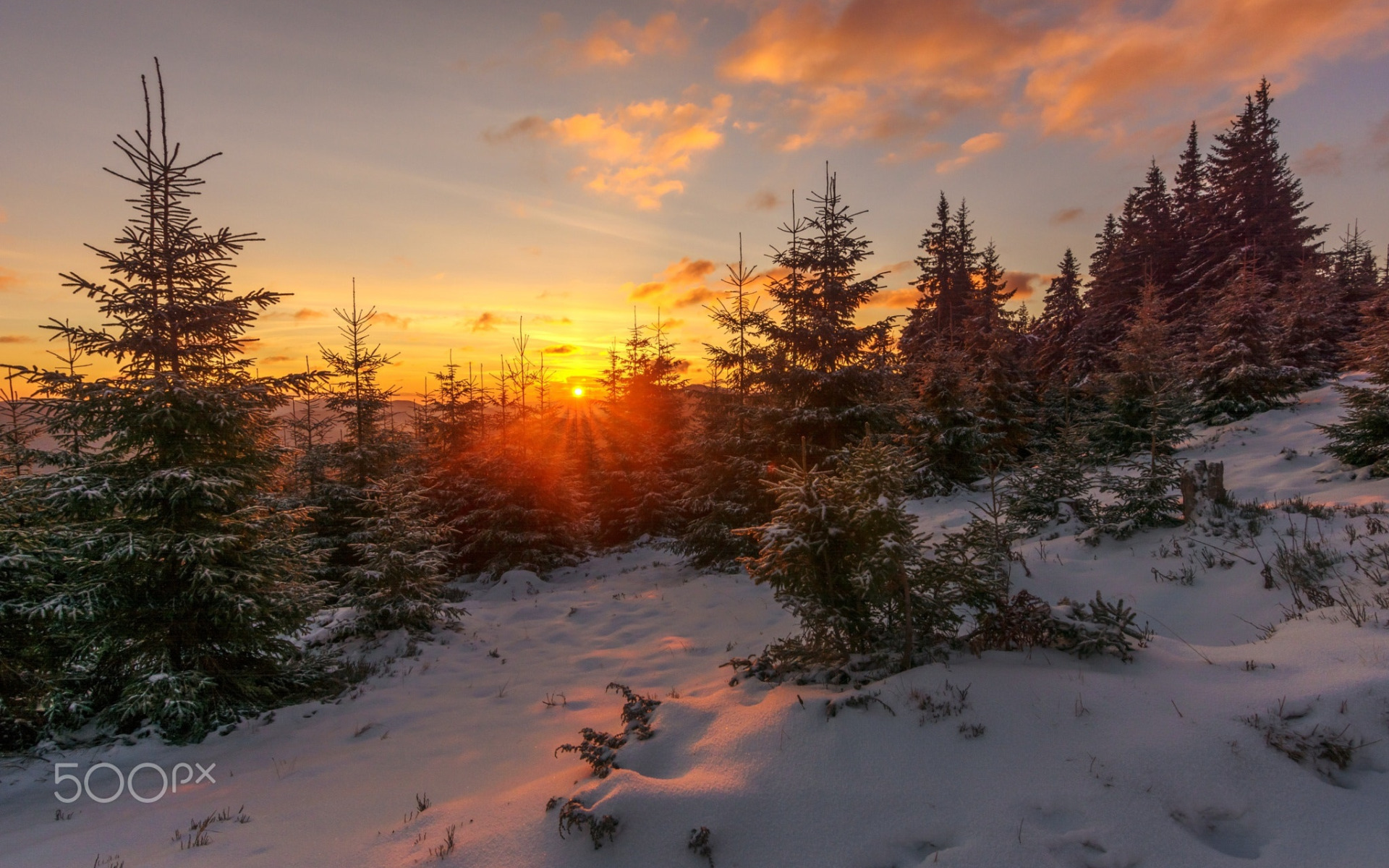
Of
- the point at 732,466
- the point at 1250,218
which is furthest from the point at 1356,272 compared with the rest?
the point at 732,466

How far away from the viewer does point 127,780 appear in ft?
18.7

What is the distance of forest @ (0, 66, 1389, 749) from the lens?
17.9 ft

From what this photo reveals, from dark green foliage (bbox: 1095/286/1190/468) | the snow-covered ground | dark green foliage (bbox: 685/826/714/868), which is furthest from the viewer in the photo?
dark green foliage (bbox: 1095/286/1190/468)

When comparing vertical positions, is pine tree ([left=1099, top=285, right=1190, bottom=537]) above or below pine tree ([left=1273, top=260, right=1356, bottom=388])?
below

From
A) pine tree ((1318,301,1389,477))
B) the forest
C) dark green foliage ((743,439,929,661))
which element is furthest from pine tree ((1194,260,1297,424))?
dark green foliage ((743,439,929,661))

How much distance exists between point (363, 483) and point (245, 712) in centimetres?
884

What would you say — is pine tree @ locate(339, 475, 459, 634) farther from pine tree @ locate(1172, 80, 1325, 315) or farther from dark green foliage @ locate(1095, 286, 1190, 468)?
pine tree @ locate(1172, 80, 1325, 315)

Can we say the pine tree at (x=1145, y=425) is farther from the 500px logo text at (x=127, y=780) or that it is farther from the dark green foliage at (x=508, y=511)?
the dark green foliage at (x=508, y=511)

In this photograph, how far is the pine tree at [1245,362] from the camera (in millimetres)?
18375

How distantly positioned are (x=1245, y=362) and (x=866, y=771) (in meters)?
23.0

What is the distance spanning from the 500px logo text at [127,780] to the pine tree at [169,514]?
2.00ft

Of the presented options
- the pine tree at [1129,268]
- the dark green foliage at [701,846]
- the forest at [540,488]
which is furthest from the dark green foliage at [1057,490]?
the pine tree at [1129,268]

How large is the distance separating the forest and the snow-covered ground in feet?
2.33

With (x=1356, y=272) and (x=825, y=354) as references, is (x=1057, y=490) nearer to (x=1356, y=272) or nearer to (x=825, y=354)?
(x=825, y=354)
